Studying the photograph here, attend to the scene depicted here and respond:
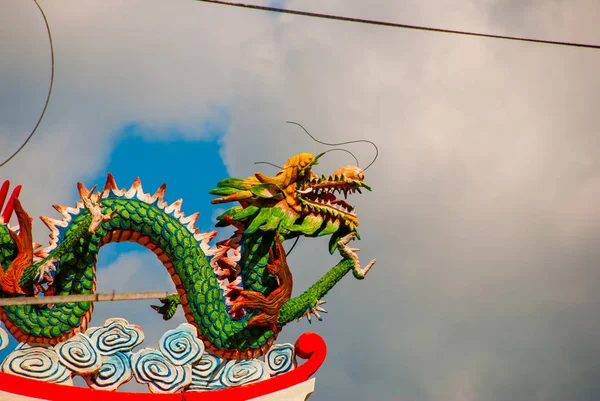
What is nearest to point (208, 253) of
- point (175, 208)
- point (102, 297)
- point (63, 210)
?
point (175, 208)

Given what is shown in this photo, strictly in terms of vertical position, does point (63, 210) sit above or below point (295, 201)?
below

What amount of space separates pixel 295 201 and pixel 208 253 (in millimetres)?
1312

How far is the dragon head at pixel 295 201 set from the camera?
548 inches

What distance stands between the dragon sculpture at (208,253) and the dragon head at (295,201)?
1cm

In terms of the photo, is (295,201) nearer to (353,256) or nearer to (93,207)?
(353,256)

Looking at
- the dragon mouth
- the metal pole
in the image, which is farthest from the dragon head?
the metal pole

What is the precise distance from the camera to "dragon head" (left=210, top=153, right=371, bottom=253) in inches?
548

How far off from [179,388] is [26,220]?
2612 millimetres

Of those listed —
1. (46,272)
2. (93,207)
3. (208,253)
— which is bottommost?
(46,272)

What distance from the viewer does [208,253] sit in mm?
13750

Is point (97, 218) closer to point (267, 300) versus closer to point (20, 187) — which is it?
point (20, 187)

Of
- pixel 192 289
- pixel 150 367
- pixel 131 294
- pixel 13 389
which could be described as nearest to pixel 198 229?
pixel 192 289

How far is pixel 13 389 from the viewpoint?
1213 cm

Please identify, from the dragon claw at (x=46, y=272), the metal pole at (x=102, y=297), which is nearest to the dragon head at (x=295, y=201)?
the dragon claw at (x=46, y=272)
